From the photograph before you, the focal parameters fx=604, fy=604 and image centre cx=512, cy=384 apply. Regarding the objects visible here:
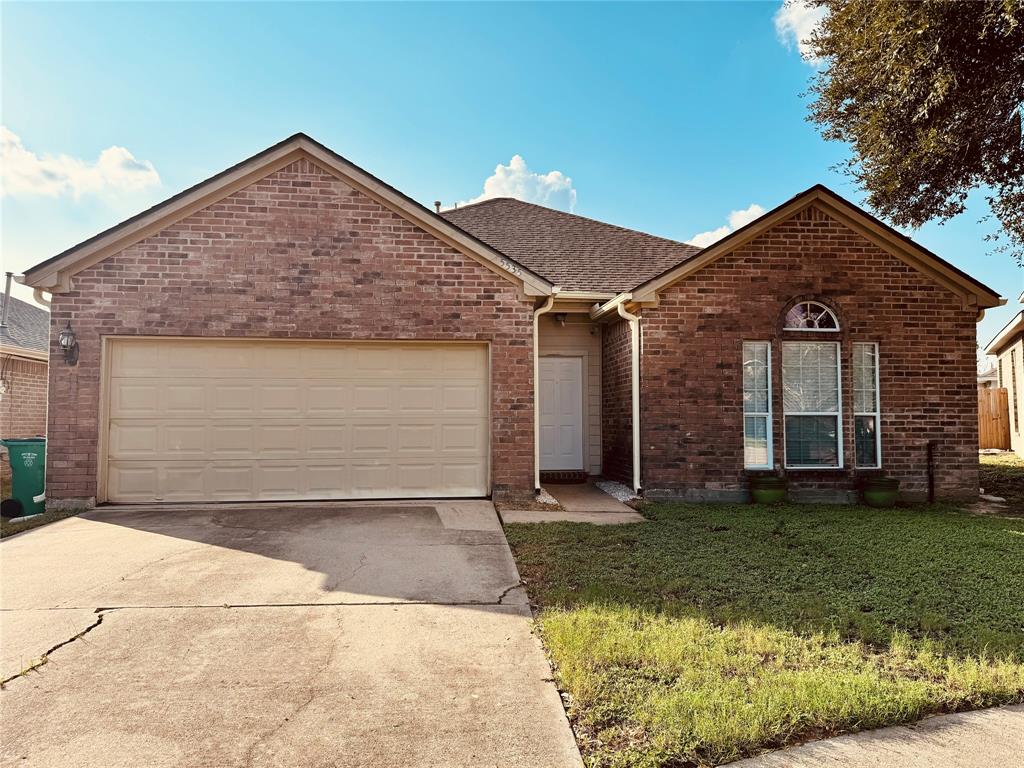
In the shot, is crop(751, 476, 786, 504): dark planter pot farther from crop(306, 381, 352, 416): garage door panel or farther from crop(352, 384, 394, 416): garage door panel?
crop(306, 381, 352, 416): garage door panel

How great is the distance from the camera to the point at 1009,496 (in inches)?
403

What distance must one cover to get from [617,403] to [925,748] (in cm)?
780

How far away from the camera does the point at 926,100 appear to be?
26.3 feet

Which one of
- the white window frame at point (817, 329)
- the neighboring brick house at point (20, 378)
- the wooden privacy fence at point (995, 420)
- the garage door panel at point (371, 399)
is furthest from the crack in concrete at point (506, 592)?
the wooden privacy fence at point (995, 420)

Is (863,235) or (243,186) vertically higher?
(243,186)

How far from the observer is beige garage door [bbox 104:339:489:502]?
848 cm

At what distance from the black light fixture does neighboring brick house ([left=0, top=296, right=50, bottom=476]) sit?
6.82 metres

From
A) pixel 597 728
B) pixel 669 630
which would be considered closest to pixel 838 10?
pixel 669 630

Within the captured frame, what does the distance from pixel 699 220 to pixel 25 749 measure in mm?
16334

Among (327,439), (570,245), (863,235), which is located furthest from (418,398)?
(863,235)

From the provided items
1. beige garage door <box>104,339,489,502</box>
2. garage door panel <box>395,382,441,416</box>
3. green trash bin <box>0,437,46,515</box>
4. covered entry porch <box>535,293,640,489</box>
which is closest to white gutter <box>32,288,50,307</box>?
beige garage door <box>104,339,489,502</box>

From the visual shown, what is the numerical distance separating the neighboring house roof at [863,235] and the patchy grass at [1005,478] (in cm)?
325

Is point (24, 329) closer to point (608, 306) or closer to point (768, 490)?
point (608, 306)

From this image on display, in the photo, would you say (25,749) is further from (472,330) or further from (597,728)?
(472,330)
